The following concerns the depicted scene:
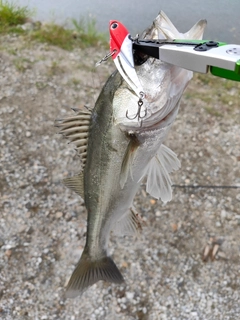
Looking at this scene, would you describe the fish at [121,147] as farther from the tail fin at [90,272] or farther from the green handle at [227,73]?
the green handle at [227,73]

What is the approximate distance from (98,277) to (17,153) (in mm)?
1478

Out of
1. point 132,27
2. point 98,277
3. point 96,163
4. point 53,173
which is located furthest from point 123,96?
point 132,27

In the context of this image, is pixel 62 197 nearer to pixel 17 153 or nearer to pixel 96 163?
pixel 17 153

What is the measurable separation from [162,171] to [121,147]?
0.25m

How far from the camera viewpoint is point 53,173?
9.42 feet

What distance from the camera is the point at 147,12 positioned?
3.66 m

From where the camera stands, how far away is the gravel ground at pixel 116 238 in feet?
7.41

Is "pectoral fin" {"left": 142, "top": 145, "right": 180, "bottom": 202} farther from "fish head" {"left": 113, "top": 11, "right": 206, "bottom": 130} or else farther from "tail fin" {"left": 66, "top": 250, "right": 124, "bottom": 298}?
"tail fin" {"left": 66, "top": 250, "right": 124, "bottom": 298}

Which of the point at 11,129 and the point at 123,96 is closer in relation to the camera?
the point at 123,96

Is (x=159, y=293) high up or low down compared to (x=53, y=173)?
down

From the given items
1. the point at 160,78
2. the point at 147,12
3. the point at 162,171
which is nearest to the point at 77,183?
the point at 162,171

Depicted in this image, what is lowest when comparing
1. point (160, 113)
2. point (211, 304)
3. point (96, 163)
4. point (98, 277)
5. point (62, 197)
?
point (211, 304)

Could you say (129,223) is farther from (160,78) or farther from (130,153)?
(160,78)

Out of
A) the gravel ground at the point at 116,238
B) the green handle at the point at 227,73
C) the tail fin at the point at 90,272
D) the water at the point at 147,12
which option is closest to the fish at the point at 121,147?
the tail fin at the point at 90,272
